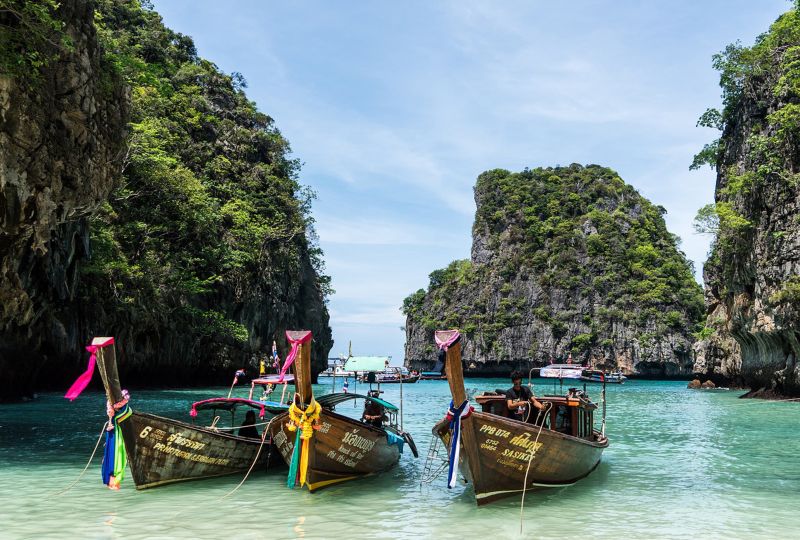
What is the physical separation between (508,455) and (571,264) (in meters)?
88.3

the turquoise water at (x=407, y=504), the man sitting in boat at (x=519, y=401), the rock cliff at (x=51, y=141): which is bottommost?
the turquoise water at (x=407, y=504)

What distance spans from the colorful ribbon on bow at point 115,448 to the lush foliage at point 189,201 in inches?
826

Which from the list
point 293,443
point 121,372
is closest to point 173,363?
point 121,372

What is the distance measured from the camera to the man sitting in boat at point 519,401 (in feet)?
36.5

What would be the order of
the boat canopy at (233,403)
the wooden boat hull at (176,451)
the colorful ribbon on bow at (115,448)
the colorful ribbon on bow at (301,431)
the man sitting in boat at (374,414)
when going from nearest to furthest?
the colorful ribbon on bow at (115,448) < the colorful ribbon on bow at (301,431) < the wooden boat hull at (176,451) < the boat canopy at (233,403) < the man sitting in boat at (374,414)

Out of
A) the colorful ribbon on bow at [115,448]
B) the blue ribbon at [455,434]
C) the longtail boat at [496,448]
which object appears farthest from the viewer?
the colorful ribbon on bow at [115,448]

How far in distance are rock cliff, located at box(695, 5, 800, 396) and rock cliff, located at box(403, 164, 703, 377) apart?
1714 inches

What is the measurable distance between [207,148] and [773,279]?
40.9 m

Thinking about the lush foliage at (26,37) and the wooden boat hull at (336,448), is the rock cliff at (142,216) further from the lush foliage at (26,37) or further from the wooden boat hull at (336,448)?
the wooden boat hull at (336,448)

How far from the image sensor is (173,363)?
→ 132 ft

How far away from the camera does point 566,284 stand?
92.4 metres

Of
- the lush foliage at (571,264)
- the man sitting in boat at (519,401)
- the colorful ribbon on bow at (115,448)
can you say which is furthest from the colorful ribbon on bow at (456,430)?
the lush foliage at (571,264)

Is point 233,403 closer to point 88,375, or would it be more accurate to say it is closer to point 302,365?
point 88,375

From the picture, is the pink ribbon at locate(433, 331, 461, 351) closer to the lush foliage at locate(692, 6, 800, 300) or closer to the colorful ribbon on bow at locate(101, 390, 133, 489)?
the colorful ribbon on bow at locate(101, 390, 133, 489)
